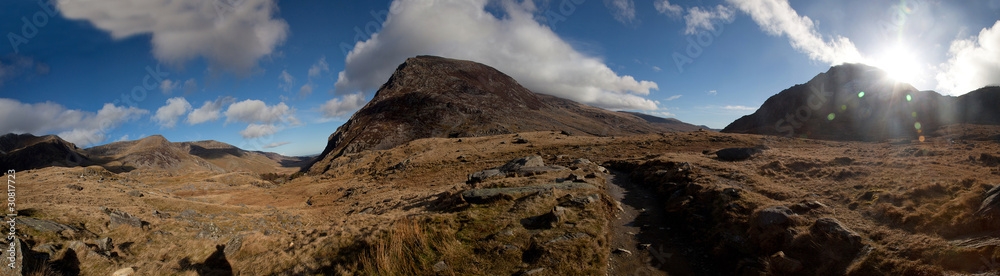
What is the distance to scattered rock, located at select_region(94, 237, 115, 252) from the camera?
8.80 meters

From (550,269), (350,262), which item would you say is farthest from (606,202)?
(350,262)

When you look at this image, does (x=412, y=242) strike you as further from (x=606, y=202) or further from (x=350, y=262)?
(x=606, y=202)

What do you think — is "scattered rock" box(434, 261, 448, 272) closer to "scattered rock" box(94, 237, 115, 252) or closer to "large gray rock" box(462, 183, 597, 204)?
"large gray rock" box(462, 183, 597, 204)

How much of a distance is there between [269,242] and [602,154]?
32.4 metres

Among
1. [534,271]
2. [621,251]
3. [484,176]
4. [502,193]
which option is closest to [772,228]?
[621,251]

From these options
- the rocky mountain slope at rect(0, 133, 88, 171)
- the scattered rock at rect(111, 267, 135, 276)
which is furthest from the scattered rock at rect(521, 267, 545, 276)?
the rocky mountain slope at rect(0, 133, 88, 171)

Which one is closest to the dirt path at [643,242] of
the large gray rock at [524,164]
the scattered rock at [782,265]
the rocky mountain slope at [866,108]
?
the scattered rock at [782,265]

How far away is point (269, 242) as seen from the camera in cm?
1056

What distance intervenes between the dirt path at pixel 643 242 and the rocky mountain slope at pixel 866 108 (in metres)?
54.1

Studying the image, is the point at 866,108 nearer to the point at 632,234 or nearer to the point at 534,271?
the point at 632,234

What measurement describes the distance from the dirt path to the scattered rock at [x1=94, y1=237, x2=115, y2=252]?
48.4ft

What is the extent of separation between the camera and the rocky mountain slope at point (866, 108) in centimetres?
4972

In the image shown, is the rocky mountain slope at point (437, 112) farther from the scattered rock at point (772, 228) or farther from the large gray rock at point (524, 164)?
the scattered rock at point (772, 228)

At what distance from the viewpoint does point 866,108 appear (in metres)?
60.2
